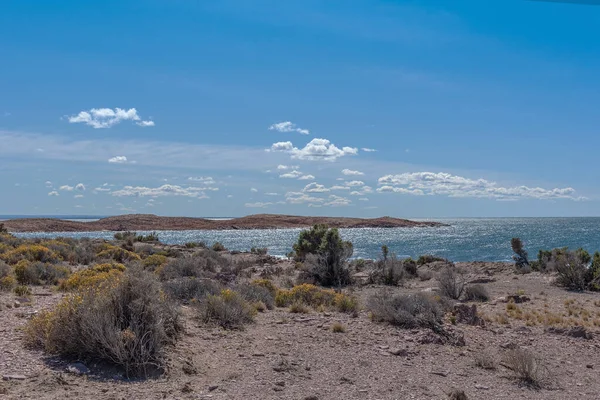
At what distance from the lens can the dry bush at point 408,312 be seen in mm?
12133

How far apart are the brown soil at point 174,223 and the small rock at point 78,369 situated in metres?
92.2

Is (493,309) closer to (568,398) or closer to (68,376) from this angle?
(568,398)

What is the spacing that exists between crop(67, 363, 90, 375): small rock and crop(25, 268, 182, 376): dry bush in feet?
0.82

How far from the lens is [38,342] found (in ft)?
28.0

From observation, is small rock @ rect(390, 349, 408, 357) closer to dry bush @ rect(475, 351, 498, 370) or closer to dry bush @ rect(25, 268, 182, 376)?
dry bush @ rect(475, 351, 498, 370)

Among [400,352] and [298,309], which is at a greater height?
[298,309]

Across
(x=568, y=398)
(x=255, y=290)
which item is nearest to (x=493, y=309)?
(x=255, y=290)

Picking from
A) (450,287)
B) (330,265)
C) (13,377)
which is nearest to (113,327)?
(13,377)

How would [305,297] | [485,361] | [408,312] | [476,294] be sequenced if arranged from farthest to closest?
[476,294] < [305,297] < [408,312] < [485,361]

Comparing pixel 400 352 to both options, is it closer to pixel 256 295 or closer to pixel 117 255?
pixel 256 295

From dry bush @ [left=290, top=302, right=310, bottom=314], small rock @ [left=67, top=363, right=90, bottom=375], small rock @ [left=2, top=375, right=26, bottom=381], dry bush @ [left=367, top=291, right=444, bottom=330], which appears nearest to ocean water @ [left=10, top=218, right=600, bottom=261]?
dry bush @ [left=290, top=302, right=310, bottom=314]

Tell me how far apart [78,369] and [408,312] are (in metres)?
7.40

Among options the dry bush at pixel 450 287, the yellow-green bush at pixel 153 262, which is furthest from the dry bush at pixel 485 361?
the yellow-green bush at pixel 153 262

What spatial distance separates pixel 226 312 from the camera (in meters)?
11.4
